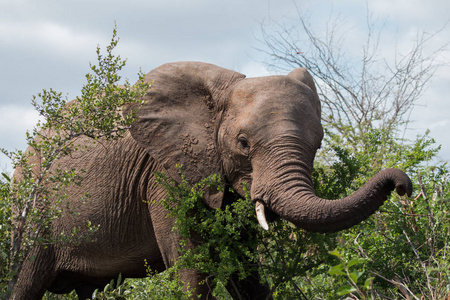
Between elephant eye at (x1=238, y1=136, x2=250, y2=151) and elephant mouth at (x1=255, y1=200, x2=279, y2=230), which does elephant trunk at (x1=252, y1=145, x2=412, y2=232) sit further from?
elephant eye at (x1=238, y1=136, x2=250, y2=151)

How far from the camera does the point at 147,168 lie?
583 centimetres

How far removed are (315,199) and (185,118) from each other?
5.12 ft

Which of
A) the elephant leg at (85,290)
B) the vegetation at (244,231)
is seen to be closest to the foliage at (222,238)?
the vegetation at (244,231)

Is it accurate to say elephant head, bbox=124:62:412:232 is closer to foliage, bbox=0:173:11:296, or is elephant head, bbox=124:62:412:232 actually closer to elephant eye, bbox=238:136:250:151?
elephant eye, bbox=238:136:250:151

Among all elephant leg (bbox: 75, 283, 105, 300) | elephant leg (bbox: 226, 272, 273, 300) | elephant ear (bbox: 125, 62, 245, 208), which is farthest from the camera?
elephant leg (bbox: 75, 283, 105, 300)

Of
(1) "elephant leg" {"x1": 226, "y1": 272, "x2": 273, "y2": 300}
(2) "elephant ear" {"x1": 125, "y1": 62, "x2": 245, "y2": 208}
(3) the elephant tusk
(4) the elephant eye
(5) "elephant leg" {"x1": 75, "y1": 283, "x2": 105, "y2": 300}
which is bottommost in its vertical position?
(1) "elephant leg" {"x1": 226, "y1": 272, "x2": 273, "y2": 300}

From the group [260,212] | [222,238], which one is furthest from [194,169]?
[260,212]

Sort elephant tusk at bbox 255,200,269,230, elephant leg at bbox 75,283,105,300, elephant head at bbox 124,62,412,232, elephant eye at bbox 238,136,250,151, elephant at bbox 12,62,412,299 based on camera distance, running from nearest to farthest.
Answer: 1. elephant head at bbox 124,62,412,232
2. elephant at bbox 12,62,412,299
3. elephant tusk at bbox 255,200,269,230
4. elephant eye at bbox 238,136,250,151
5. elephant leg at bbox 75,283,105,300

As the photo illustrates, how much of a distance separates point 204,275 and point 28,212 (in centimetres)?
157

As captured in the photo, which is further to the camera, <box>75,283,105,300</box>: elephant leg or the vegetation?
<box>75,283,105,300</box>: elephant leg

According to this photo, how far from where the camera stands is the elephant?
15.2ft

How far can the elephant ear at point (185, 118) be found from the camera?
17.5ft

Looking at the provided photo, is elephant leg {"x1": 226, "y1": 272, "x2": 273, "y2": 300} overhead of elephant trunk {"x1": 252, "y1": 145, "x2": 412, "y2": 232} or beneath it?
beneath

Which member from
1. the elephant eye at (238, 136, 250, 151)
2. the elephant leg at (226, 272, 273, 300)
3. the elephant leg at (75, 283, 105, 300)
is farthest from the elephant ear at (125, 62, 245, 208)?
the elephant leg at (75, 283, 105, 300)
